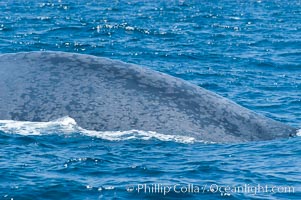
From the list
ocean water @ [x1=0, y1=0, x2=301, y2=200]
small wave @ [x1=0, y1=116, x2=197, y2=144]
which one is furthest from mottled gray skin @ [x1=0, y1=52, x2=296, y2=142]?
ocean water @ [x1=0, y1=0, x2=301, y2=200]

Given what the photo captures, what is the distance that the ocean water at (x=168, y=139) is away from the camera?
11.4 metres

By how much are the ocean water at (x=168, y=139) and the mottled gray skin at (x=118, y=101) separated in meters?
0.20

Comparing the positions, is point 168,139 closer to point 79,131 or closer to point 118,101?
point 118,101

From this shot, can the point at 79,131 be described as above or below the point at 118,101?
below

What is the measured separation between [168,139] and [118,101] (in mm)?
1034

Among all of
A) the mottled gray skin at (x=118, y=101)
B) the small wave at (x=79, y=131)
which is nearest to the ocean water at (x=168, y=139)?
the small wave at (x=79, y=131)

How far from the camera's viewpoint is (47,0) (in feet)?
236

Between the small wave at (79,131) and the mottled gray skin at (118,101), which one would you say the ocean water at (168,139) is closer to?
the small wave at (79,131)

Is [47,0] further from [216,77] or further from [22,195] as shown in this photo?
[22,195]

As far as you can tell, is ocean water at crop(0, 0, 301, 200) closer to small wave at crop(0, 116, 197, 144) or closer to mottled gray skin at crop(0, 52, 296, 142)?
small wave at crop(0, 116, 197, 144)

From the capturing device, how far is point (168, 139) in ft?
41.4

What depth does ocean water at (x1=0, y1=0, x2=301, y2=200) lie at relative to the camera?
37.3ft

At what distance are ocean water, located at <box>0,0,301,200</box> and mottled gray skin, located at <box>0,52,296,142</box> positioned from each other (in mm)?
199

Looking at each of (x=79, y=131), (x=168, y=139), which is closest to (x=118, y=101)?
(x=79, y=131)
